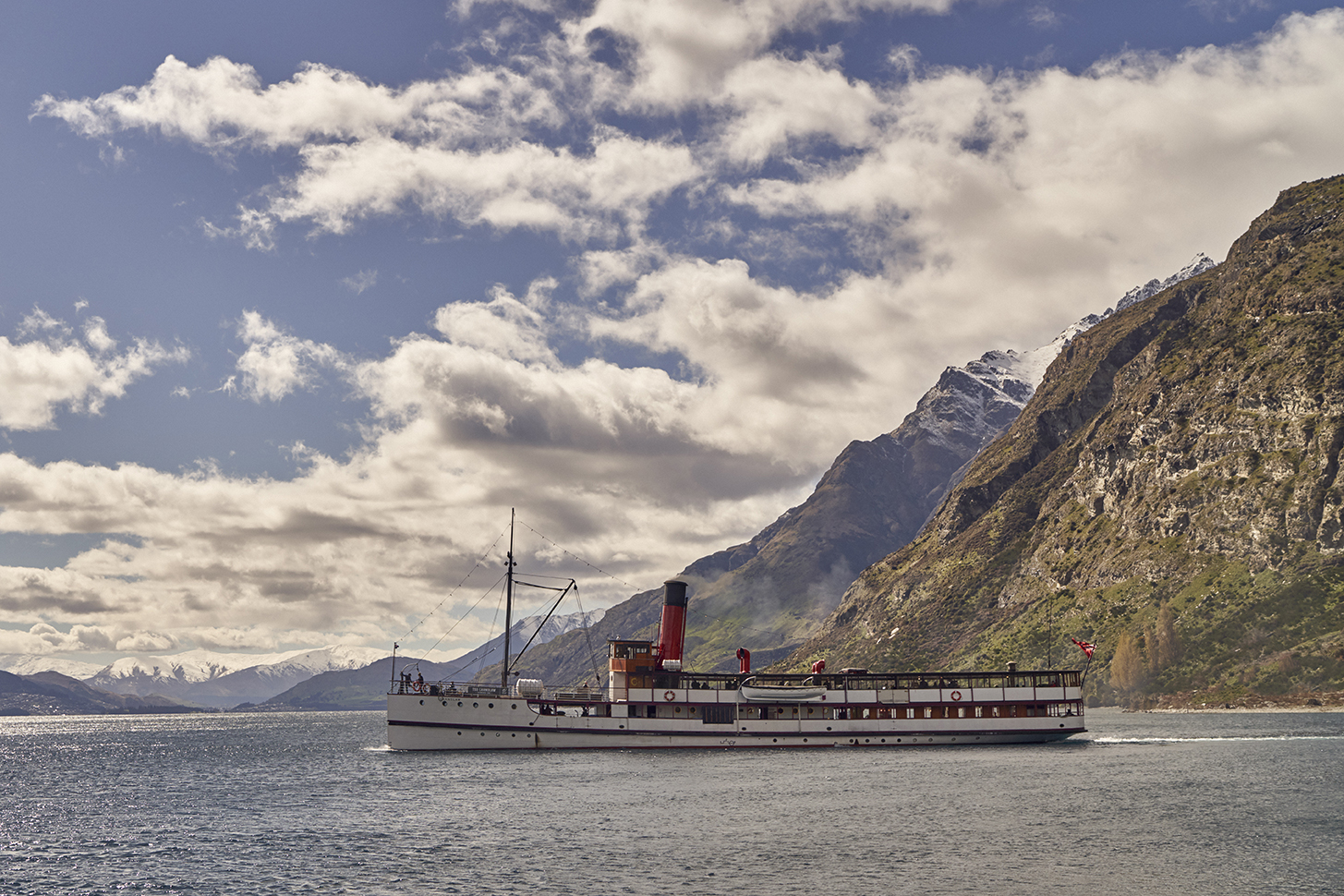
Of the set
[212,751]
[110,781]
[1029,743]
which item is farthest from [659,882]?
[212,751]

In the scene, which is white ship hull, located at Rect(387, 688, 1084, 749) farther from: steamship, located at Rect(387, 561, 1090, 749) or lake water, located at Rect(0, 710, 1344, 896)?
lake water, located at Rect(0, 710, 1344, 896)

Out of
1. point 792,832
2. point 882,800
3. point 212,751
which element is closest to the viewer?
point 792,832

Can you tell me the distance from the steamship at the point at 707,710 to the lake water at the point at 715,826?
2952 millimetres

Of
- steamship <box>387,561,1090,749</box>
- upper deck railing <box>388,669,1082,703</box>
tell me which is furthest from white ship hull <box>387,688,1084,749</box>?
upper deck railing <box>388,669,1082,703</box>

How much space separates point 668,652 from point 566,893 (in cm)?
6488

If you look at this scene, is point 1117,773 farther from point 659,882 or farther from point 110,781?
point 110,781

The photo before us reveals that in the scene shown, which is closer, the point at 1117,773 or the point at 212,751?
the point at 1117,773

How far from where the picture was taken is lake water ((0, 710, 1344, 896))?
4809 cm

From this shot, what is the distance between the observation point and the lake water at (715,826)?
158 feet

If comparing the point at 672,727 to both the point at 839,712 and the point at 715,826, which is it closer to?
the point at 839,712

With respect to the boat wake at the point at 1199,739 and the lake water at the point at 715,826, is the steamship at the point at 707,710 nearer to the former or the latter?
the lake water at the point at 715,826

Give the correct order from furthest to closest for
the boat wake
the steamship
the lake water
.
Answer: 1. the boat wake
2. the steamship
3. the lake water

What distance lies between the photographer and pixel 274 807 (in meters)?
77.6

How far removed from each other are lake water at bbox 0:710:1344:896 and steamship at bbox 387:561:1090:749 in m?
2.95
